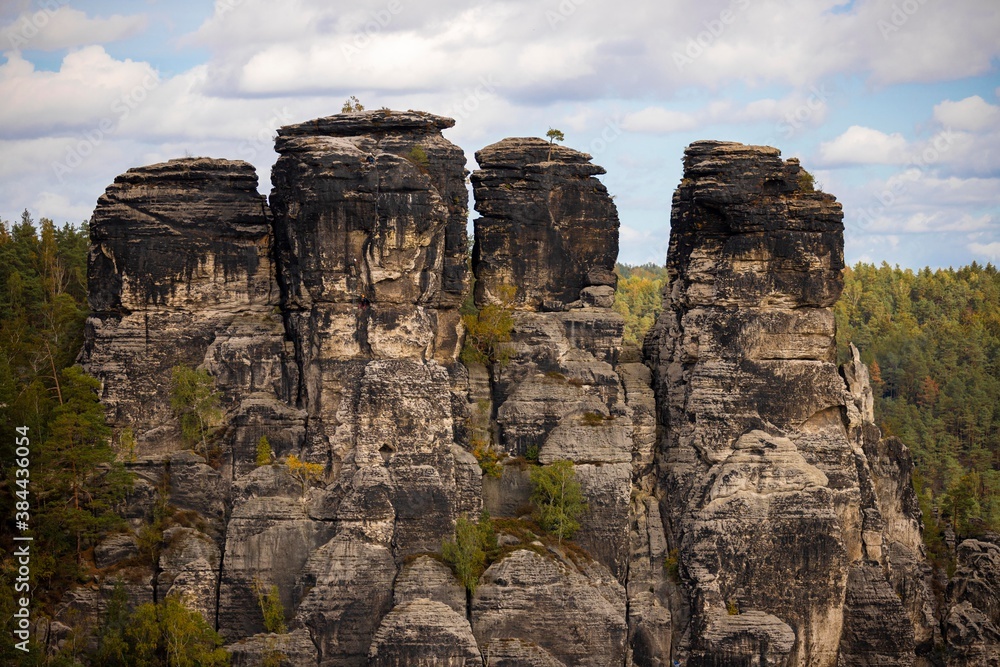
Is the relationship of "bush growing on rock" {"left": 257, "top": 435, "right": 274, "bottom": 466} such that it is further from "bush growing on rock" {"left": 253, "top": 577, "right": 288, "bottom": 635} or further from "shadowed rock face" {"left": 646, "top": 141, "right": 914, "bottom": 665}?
"shadowed rock face" {"left": 646, "top": 141, "right": 914, "bottom": 665}

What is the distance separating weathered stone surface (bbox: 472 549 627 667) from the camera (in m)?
59.1

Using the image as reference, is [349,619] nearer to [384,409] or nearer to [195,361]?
[384,409]

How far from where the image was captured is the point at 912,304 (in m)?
130

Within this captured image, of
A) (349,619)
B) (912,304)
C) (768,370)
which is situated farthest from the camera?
(912,304)

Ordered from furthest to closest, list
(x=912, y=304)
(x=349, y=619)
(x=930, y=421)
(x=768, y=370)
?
1. (x=912, y=304)
2. (x=930, y=421)
3. (x=768, y=370)
4. (x=349, y=619)

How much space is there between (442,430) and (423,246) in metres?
6.25

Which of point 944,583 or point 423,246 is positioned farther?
point 944,583

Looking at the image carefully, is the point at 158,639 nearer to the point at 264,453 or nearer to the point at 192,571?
the point at 192,571

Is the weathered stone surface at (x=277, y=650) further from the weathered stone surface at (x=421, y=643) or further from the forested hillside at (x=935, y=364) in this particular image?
the forested hillside at (x=935, y=364)

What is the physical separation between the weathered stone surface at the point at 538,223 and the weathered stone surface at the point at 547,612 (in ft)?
35.8

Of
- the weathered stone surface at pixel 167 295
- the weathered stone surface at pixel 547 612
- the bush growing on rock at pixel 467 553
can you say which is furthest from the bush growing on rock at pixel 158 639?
the weathered stone surface at pixel 547 612

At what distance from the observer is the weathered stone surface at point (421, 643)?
189 ft

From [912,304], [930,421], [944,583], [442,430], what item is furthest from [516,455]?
[912,304]

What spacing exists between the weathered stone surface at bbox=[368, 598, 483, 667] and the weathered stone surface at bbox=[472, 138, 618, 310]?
1343 cm
